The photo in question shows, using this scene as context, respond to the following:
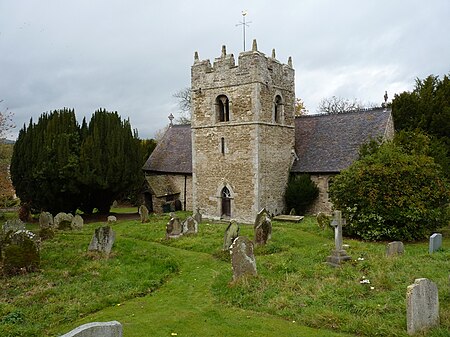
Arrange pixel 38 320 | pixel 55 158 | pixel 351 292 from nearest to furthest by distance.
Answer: pixel 38 320 < pixel 351 292 < pixel 55 158

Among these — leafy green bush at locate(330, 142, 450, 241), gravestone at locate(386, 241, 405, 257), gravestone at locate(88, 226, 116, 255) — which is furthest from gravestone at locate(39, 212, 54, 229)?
gravestone at locate(386, 241, 405, 257)

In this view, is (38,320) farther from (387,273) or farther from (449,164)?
(449,164)

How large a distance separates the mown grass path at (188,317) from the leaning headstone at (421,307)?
1.27 meters

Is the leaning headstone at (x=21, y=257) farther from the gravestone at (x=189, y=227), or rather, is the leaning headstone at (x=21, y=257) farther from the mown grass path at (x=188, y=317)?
the gravestone at (x=189, y=227)

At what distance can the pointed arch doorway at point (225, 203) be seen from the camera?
906 inches

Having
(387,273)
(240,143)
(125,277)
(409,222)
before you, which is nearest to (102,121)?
(240,143)

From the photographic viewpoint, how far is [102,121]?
82.4ft

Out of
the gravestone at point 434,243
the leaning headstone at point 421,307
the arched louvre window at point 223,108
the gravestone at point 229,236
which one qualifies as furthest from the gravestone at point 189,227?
the leaning headstone at point 421,307

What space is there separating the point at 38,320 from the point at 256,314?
4.37m

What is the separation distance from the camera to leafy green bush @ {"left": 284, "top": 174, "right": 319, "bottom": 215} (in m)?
22.5

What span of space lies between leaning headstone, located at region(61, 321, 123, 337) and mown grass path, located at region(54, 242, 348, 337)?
2.64 m

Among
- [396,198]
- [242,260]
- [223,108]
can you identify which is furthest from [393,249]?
[223,108]

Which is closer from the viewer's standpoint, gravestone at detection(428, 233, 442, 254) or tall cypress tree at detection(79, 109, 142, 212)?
gravestone at detection(428, 233, 442, 254)

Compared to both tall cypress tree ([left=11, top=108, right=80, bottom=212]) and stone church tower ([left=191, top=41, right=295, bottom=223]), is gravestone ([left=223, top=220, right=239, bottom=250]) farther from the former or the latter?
tall cypress tree ([left=11, top=108, right=80, bottom=212])
